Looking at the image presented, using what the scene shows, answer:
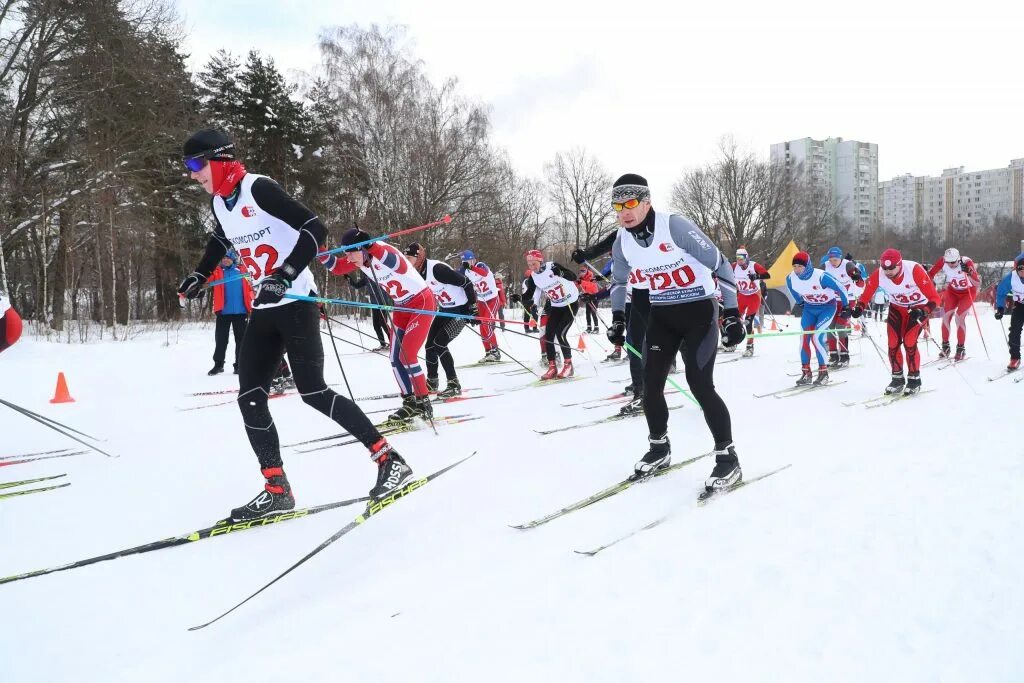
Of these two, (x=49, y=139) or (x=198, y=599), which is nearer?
(x=198, y=599)

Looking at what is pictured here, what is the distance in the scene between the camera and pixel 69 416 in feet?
21.4

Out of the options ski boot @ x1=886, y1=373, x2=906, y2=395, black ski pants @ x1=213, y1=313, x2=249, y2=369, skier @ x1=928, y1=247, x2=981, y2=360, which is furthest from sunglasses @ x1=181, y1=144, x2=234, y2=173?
skier @ x1=928, y1=247, x2=981, y2=360

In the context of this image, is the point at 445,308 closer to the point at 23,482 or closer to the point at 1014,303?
the point at 23,482

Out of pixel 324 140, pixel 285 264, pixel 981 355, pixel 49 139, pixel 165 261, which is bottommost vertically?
pixel 981 355

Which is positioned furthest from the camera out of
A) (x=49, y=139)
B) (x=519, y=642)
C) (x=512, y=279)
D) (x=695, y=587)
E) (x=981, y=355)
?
(x=512, y=279)

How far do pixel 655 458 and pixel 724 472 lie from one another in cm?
48

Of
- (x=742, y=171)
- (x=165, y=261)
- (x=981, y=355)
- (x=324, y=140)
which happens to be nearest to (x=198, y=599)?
(x=981, y=355)

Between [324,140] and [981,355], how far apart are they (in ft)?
74.5

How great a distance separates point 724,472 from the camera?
360 centimetres

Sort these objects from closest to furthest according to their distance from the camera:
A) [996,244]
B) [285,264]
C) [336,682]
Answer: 1. [336,682]
2. [285,264]
3. [996,244]

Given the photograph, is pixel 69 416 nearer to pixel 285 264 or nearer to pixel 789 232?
pixel 285 264

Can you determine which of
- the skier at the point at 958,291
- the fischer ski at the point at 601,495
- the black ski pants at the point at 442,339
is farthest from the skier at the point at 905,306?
the black ski pants at the point at 442,339

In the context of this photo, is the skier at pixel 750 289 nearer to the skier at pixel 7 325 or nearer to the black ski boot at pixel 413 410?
the black ski boot at pixel 413 410

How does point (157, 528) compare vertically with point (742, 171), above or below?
below
